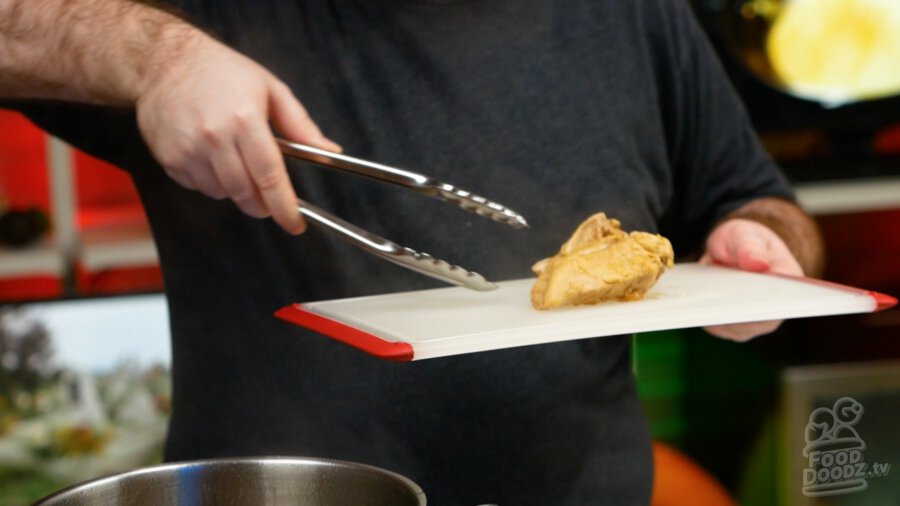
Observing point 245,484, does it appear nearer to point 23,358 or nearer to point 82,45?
point 82,45

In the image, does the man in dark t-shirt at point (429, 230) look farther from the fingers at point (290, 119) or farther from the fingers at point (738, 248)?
the fingers at point (290, 119)

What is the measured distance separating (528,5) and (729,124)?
287 mm

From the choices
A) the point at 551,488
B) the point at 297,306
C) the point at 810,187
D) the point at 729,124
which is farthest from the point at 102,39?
the point at 810,187

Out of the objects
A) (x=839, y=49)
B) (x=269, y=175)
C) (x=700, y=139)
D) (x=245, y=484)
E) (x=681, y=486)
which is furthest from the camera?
(x=839, y=49)

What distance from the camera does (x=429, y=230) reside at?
3.56 ft

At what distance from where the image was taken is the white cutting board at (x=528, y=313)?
75 cm

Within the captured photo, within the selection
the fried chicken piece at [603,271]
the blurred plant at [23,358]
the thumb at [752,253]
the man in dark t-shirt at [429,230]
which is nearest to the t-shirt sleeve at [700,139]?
the man in dark t-shirt at [429,230]

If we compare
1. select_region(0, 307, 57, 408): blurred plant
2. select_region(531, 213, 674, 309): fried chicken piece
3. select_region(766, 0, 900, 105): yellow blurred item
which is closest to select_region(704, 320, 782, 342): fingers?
select_region(531, 213, 674, 309): fried chicken piece

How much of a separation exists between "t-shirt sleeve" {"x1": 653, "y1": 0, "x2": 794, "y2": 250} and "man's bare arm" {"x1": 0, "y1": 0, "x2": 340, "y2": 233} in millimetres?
533

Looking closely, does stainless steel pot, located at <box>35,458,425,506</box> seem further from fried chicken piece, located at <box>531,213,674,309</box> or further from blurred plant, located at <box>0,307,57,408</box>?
blurred plant, located at <box>0,307,57,408</box>

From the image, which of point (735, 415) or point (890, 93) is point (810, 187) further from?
point (735, 415)

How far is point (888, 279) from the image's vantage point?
2100 millimetres

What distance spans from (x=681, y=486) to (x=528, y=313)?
104 centimetres

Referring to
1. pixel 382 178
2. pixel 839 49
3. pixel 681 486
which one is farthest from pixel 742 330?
pixel 839 49
